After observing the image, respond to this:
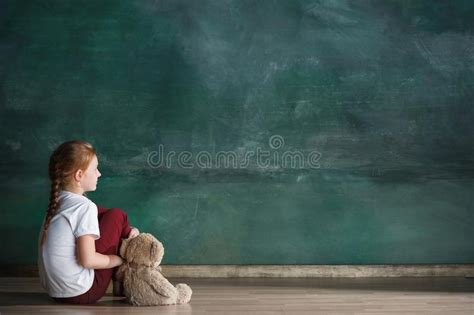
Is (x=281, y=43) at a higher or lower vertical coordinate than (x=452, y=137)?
higher

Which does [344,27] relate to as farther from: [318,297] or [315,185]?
[318,297]

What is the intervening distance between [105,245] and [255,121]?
4.41 ft

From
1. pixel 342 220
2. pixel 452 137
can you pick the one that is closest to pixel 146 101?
pixel 342 220

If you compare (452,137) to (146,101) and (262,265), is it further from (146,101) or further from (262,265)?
(146,101)

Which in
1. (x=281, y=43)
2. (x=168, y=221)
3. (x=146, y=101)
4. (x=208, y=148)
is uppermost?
(x=281, y=43)

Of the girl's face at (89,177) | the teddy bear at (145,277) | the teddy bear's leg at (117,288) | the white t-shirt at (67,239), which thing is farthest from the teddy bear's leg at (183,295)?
the girl's face at (89,177)

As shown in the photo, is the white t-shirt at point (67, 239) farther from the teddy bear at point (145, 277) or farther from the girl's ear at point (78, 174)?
the teddy bear at point (145, 277)

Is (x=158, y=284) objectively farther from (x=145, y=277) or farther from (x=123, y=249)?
(x=123, y=249)

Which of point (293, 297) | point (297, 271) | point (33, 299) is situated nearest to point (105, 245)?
point (33, 299)

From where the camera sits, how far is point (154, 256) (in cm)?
300

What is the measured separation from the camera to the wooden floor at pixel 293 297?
2.84 metres

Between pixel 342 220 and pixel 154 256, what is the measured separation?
1.38 meters

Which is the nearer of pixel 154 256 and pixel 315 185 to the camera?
pixel 154 256
